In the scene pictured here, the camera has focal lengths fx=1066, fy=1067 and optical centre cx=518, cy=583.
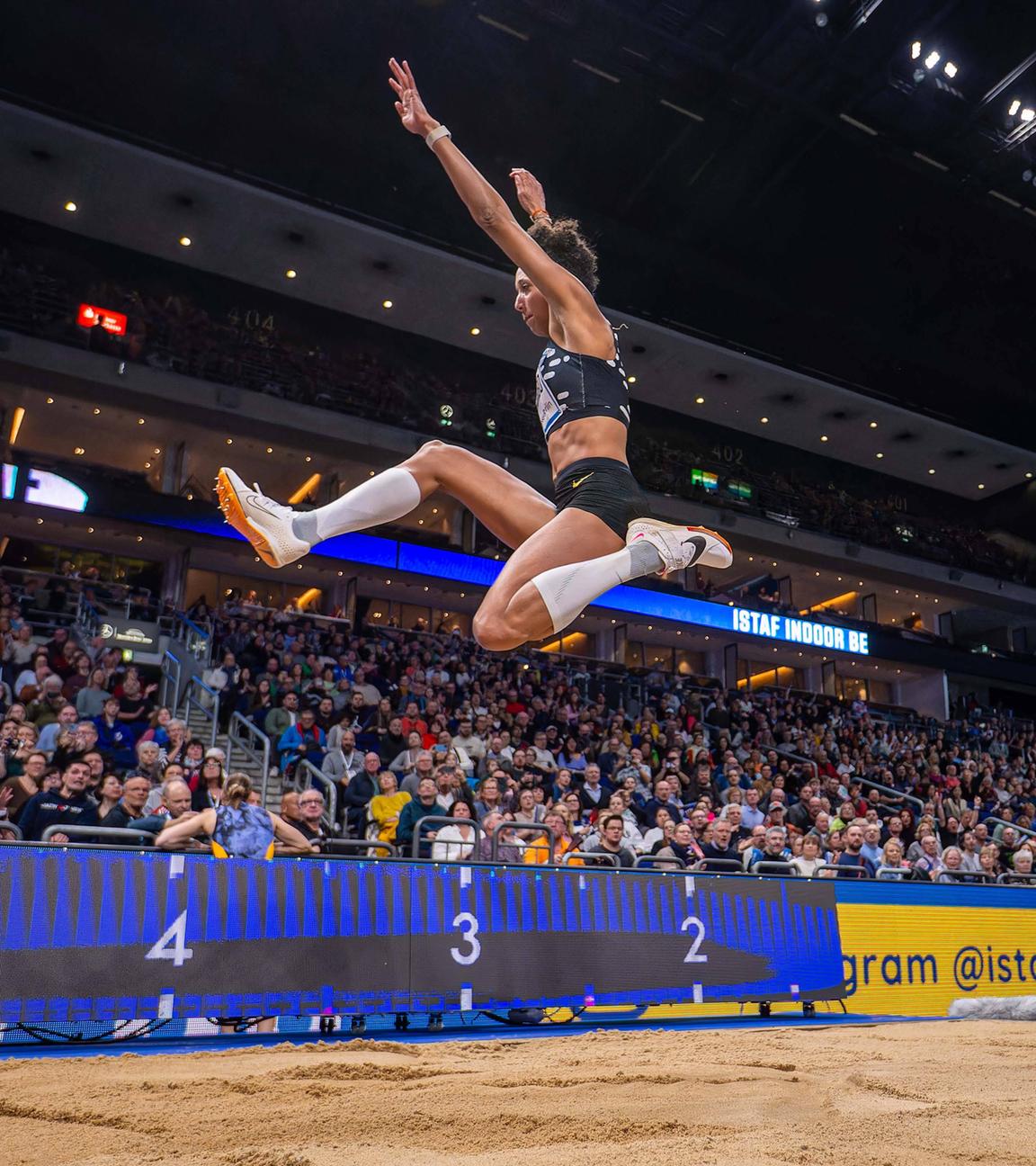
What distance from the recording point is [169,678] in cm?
1669

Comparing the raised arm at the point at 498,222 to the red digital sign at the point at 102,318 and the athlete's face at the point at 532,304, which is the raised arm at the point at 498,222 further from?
the red digital sign at the point at 102,318

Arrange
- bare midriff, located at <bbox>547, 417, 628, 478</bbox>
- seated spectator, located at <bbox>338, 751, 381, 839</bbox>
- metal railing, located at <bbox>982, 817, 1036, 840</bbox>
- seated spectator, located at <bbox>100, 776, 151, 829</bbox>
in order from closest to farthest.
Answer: bare midriff, located at <bbox>547, 417, 628, 478</bbox>
seated spectator, located at <bbox>100, 776, 151, 829</bbox>
seated spectator, located at <bbox>338, 751, 381, 839</bbox>
metal railing, located at <bbox>982, 817, 1036, 840</bbox>

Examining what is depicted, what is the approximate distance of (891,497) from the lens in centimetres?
3416

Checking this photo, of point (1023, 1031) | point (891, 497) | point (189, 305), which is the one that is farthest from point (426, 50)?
point (891, 497)

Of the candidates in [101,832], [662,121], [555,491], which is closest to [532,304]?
[555,491]

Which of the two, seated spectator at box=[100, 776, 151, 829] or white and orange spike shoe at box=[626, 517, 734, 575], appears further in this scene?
seated spectator at box=[100, 776, 151, 829]

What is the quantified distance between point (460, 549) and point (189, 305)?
322 inches

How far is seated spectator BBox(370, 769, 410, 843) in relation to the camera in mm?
9859

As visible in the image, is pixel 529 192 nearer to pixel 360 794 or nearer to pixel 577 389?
pixel 577 389

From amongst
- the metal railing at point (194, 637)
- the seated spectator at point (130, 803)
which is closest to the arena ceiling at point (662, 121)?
the metal railing at point (194, 637)

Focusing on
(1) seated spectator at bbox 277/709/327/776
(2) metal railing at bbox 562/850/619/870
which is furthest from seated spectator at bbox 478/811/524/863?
(1) seated spectator at bbox 277/709/327/776

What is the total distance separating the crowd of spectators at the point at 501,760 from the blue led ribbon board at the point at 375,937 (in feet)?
1.68

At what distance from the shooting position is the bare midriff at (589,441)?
421cm

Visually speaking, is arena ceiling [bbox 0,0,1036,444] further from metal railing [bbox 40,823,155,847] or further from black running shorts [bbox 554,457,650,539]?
black running shorts [bbox 554,457,650,539]
